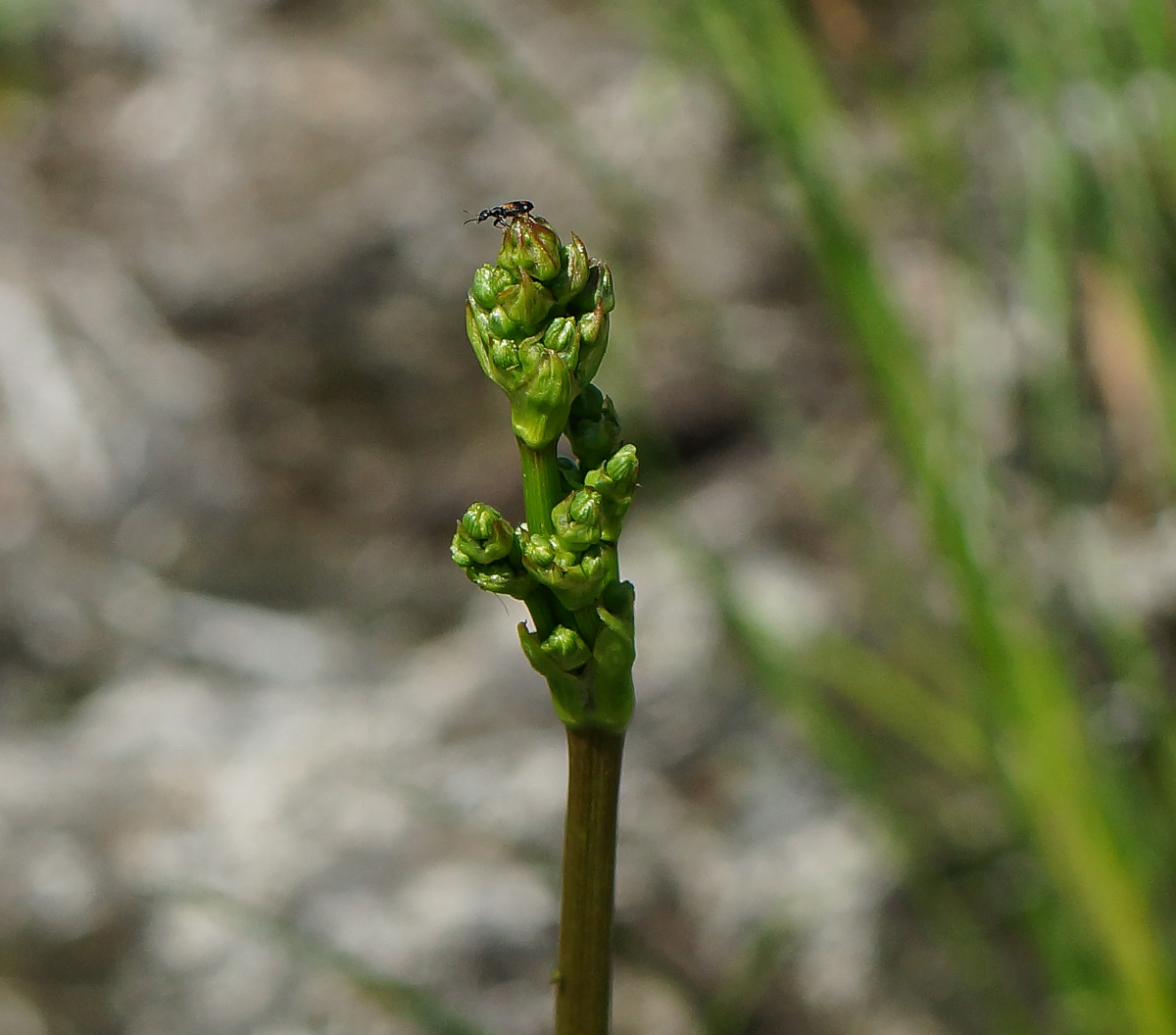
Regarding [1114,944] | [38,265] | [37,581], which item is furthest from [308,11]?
[1114,944]

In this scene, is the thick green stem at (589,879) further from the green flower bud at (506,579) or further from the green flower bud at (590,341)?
the green flower bud at (590,341)

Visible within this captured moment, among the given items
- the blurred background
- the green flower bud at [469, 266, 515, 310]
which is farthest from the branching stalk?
the blurred background

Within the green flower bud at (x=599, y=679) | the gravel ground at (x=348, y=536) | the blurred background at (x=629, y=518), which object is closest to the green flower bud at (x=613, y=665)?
the green flower bud at (x=599, y=679)

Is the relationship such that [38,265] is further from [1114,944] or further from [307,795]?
[1114,944]

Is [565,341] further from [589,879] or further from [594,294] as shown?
[589,879]

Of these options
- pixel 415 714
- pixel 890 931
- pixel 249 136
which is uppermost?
pixel 249 136

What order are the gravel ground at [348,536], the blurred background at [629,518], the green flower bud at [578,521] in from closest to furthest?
1. the green flower bud at [578,521]
2. the blurred background at [629,518]
3. the gravel ground at [348,536]

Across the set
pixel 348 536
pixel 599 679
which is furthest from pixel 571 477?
pixel 348 536
